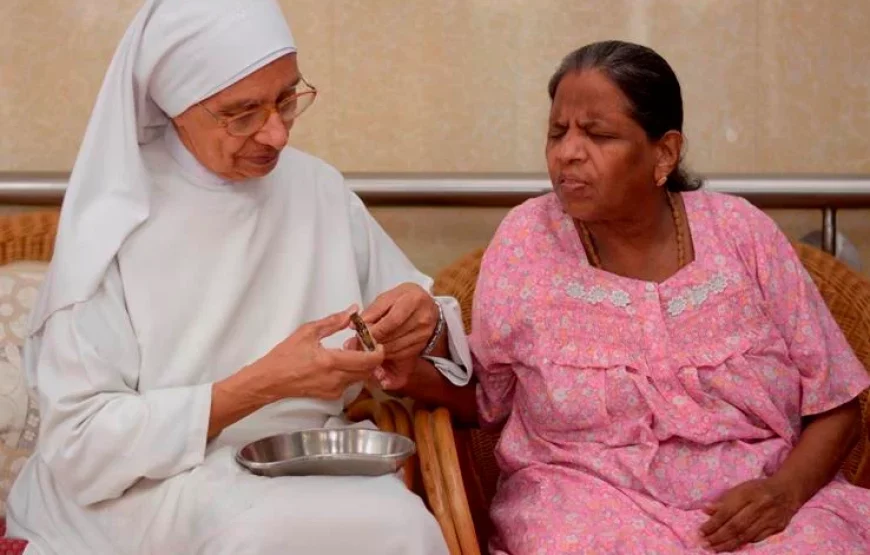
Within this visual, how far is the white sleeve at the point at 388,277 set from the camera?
129 inches

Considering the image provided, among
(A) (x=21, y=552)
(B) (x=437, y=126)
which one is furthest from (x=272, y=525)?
(B) (x=437, y=126)

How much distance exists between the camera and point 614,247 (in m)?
3.32

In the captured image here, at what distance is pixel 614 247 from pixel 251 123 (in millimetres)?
895

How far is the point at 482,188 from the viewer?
12.5 feet

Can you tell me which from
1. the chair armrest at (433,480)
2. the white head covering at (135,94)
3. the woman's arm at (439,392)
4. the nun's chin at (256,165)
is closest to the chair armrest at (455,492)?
the chair armrest at (433,480)

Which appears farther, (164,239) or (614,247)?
(614,247)

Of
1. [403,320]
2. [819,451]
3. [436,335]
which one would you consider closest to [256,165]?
[403,320]

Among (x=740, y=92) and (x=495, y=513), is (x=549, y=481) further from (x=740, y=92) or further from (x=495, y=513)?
(x=740, y=92)

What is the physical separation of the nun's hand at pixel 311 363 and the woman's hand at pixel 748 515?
786mm

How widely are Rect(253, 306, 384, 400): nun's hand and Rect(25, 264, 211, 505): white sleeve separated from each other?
14 centimetres

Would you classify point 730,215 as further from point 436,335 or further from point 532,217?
point 436,335

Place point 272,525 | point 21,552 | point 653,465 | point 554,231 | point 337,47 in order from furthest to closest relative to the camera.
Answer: point 337,47
point 554,231
point 653,465
point 21,552
point 272,525

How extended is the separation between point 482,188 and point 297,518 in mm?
1385

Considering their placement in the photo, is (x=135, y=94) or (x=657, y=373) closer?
(x=135, y=94)
